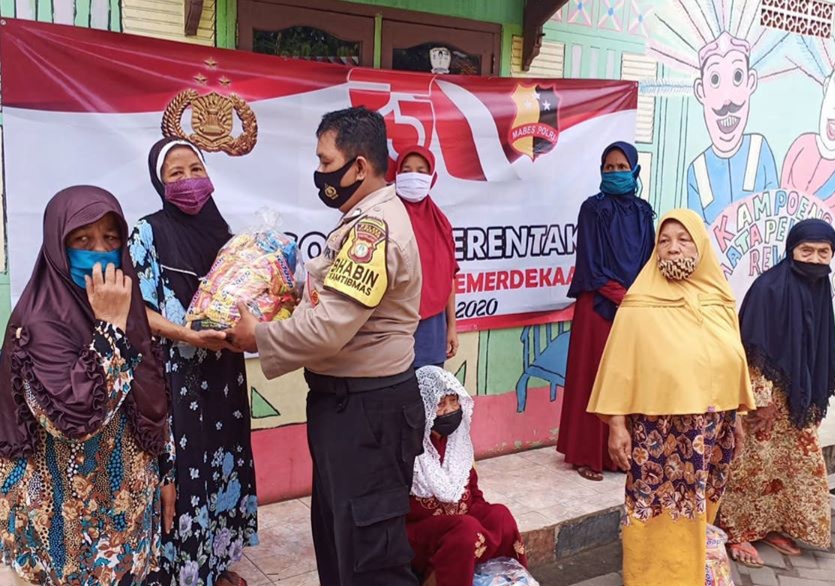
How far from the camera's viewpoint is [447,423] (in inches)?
115

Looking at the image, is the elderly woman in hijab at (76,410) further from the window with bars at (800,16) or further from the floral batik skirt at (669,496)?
the window with bars at (800,16)

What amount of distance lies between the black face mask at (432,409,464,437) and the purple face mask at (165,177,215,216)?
3.84ft

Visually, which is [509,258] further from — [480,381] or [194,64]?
[194,64]

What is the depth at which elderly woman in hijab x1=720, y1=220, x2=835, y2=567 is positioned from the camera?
3727 millimetres

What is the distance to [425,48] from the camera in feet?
14.1

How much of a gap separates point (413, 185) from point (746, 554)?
8.30ft

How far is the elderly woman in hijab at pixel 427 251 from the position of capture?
3.80m

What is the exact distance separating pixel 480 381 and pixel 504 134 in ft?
4.87

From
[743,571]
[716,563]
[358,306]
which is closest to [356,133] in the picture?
[358,306]

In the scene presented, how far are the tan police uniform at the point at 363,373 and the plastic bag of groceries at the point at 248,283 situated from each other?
15 cm

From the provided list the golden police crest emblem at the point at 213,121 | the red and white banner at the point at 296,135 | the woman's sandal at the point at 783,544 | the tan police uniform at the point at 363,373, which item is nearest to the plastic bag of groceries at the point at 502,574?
the tan police uniform at the point at 363,373

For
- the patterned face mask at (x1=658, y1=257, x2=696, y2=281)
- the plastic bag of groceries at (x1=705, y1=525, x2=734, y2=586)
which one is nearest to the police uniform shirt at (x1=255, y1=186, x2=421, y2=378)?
the patterned face mask at (x1=658, y1=257, x2=696, y2=281)

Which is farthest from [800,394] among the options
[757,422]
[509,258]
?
[509,258]

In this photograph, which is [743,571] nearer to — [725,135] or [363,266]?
[363,266]
